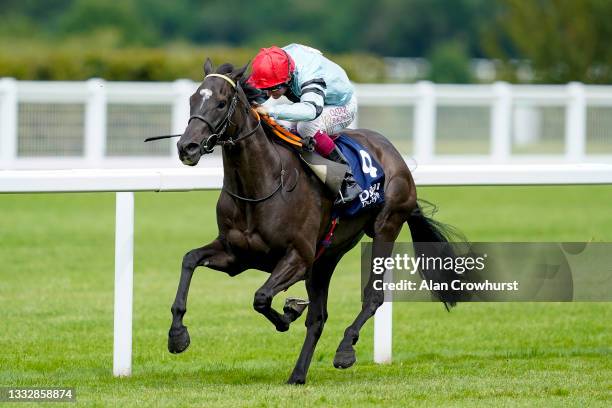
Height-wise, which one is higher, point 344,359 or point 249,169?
point 249,169

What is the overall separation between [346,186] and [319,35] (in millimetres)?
66756

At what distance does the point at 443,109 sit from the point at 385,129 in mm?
861

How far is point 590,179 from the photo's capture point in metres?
7.19

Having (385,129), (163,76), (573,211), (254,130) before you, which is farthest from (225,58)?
(254,130)

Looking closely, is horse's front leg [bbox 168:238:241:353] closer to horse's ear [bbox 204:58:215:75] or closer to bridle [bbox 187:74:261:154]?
bridle [bbox 187:74:261:154]

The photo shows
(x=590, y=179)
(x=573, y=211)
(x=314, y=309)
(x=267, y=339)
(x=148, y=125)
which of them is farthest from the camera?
(x=148, y=125)

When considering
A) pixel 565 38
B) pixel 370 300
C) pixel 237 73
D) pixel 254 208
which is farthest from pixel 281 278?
pixel 565 38

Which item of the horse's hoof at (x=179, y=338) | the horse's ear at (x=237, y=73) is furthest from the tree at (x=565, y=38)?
the horse's hoof at (x=179, y=338)

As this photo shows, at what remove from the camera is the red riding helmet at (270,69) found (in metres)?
6.22

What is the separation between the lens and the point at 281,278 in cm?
613

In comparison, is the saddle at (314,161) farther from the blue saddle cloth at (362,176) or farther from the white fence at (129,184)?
the white fence at (129,184)

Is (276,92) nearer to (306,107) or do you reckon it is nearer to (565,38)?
(306,107)

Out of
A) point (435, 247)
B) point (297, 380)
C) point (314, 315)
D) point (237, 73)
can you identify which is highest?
point (237, 73)

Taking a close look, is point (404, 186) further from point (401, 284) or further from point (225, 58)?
point (225, 58)
